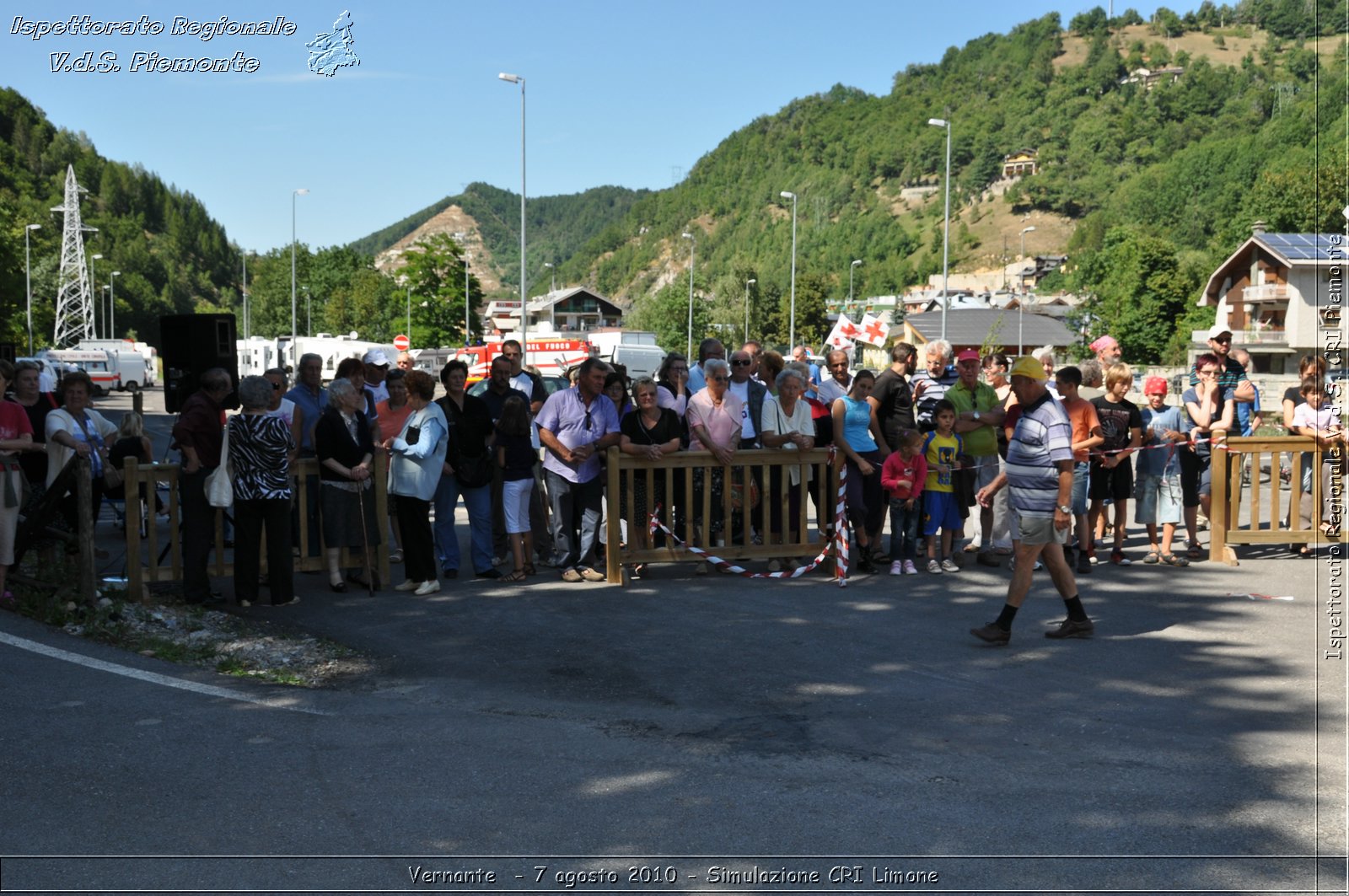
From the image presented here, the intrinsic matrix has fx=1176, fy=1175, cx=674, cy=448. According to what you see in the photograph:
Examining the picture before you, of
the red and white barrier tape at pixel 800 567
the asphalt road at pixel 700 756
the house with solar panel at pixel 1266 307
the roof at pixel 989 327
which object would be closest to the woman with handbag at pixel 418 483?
the asphalt road at pixel 700 756

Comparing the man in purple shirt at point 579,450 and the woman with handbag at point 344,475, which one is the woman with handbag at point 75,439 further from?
the man in purple shirt at point 579,450

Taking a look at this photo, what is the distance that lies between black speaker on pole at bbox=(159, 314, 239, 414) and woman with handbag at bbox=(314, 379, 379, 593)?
4524 mm

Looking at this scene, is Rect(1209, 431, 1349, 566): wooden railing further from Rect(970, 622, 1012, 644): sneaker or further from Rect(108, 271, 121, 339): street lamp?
Rect(108, 271, 121, 339): street lamp

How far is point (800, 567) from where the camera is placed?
1067 cm

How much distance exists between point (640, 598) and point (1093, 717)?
13.3 ft

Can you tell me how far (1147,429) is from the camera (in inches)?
454

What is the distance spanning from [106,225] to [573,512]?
17349 cm

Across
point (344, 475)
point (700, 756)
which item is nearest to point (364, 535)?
point (344, 475)

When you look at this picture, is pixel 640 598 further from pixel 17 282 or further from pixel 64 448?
pixel 17 282

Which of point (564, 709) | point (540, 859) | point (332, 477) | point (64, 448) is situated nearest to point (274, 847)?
point (540, 859)

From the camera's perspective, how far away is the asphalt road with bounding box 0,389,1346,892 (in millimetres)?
4637

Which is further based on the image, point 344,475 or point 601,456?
point 601,456

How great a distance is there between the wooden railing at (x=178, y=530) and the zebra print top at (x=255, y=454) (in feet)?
2.01

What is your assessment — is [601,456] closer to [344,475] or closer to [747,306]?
[344,475]
